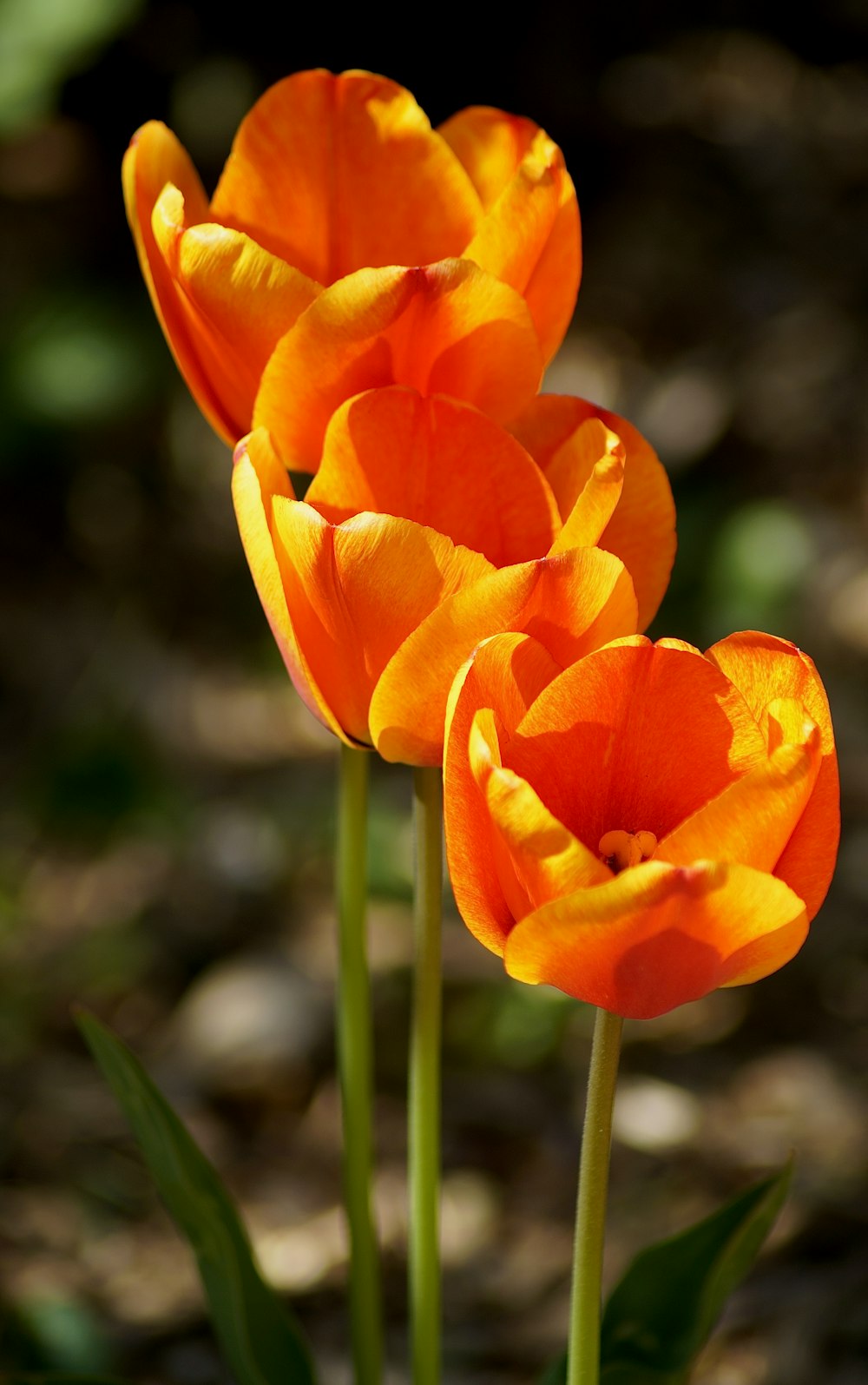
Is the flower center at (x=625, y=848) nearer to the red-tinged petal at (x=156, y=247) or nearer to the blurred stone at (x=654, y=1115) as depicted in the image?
the red-tinged petal at (x=156, y=247)

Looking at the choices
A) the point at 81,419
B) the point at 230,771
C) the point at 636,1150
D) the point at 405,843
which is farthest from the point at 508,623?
the point at 81,419

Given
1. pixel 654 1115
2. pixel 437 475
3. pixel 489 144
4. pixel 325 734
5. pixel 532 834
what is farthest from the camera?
pixel 325 734

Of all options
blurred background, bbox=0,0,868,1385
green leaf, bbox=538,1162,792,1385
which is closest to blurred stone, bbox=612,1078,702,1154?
blurred background, bbox=0,0,868,1385

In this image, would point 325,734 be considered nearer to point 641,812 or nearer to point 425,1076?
point 425,1076

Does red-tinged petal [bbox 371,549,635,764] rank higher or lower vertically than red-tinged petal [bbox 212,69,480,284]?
lower

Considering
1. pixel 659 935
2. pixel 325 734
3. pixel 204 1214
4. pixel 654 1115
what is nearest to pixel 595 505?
pixel 659 935

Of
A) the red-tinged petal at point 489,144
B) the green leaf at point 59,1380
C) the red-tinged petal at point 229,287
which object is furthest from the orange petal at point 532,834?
the green leaf at point 59,1380

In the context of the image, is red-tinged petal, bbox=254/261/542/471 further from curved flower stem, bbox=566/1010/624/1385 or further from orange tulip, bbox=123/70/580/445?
curved flower stem, bbox=566/1010/624/1385
